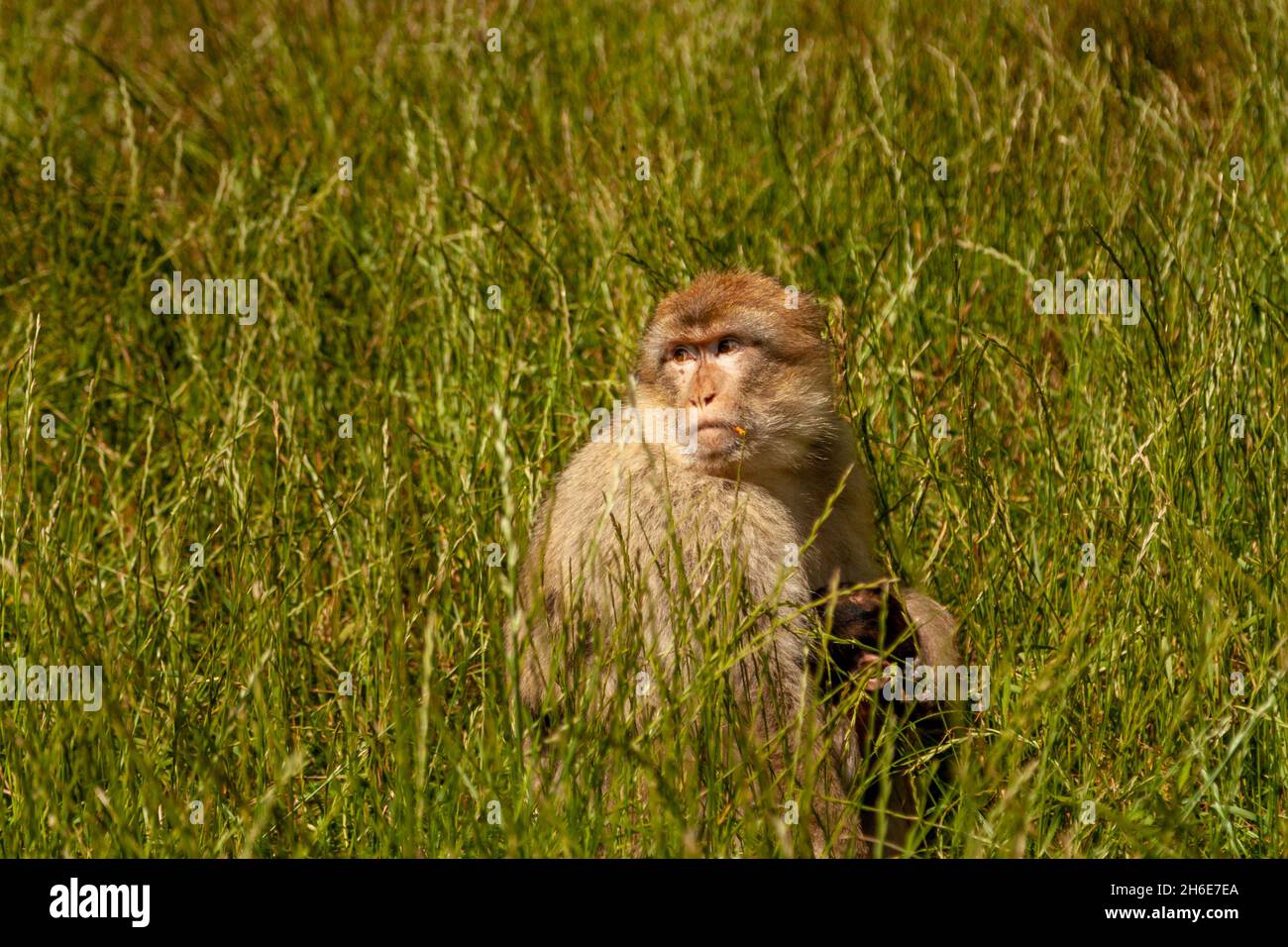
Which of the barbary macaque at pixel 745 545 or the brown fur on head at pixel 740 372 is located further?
the brown fur on head at pixel 740 372

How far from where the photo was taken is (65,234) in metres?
5.93

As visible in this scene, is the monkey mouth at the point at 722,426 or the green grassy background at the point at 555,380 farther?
the monkey mouth at the point at 722,426

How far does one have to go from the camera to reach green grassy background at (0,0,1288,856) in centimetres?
337

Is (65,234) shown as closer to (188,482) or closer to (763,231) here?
(188,482)

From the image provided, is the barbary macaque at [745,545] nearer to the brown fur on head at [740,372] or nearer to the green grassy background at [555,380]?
the brown fur on head at [740,372]

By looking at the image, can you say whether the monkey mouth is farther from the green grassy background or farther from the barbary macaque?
the green grassy background

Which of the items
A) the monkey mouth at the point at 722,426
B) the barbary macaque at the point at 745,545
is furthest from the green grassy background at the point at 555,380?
the monkey mouth at the point at 722,426

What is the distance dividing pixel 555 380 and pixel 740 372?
95 cm

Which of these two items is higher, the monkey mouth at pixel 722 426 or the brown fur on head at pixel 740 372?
the brown fur on head at pixel 740 372

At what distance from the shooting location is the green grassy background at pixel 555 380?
3.37 m

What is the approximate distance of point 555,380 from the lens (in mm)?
4680

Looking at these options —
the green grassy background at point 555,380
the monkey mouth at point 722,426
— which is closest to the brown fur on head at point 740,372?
the monkey mouth at point 722,426

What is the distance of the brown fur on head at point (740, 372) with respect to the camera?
3732 mm
